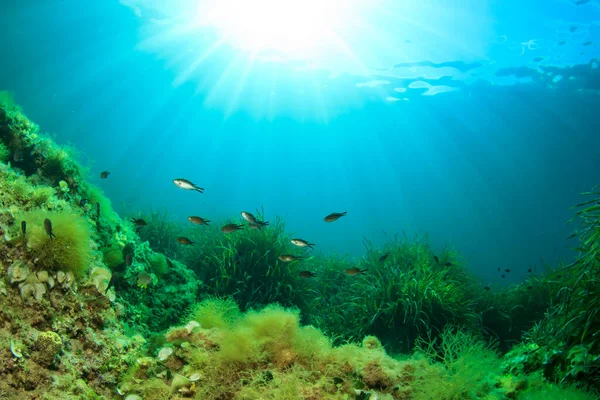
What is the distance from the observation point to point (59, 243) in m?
3.17

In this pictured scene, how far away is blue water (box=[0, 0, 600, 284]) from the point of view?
21.7 meters

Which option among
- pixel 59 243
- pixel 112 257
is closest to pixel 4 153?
pixel 112 257

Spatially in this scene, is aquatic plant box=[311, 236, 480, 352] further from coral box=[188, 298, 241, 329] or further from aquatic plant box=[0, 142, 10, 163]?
aquatic plant box=[0, 142, 10, 163]

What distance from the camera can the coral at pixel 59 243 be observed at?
3.07 metres

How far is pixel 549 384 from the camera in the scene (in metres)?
2.86

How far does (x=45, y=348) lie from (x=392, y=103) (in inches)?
1524

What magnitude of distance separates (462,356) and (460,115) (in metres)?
38.9

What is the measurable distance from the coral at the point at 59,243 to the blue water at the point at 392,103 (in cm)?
380

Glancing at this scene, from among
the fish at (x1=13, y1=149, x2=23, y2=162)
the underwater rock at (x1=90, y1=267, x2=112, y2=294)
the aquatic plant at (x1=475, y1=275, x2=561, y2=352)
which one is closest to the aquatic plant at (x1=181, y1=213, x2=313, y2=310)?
the underwater rock at (x1=90, y1=267, x2=112, y2=294)

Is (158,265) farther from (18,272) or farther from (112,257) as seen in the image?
(18,272)

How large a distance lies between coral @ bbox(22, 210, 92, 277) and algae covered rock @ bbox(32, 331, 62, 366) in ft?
2.85

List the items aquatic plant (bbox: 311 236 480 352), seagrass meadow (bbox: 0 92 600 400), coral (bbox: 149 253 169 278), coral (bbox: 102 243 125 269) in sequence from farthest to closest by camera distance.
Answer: aquatic plant (bbox: 311 236 480 352), coral (bbox: 149 253 169 278), coral (bbox: 102 243 125 269), seagrass meadow (bbox: 0 92 600 400)

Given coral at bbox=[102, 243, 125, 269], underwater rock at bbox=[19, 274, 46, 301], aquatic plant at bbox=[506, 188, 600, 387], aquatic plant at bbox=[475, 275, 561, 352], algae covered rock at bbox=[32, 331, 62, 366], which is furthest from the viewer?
aquatic plant at bbox=[475, 275, 561, 352]

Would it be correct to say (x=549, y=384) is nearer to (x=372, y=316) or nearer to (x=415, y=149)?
(x=372, y=316)
